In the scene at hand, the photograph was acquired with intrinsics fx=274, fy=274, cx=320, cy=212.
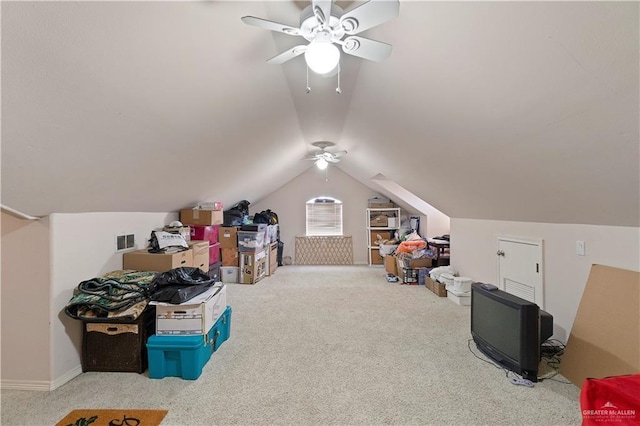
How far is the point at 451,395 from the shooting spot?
76.6 inches

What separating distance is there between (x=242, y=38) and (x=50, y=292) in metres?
2.31

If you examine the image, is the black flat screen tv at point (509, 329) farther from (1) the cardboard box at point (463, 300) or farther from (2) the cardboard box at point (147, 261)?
(2) the cardboard box at point (147, 261)

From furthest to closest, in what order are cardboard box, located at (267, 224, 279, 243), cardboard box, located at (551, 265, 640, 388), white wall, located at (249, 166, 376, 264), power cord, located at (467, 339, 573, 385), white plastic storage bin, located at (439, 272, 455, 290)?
white wall, located at (249, 166, 376, 264)
cardboard box, located at (267, 224, 279, 243)
white plastic storage bin, located at (439, 272, 455, 290)
power cord, located at (467, 339, 573, 385)
cardboard box, located at (551, 265, 640, 388)

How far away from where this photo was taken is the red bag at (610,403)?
99 centimetres

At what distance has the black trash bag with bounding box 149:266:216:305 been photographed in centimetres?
221

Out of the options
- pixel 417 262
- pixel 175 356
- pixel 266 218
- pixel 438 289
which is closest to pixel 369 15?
pixel 175 356

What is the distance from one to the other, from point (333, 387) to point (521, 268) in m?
2.44

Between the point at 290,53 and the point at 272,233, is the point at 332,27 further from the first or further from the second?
the point at 272,233

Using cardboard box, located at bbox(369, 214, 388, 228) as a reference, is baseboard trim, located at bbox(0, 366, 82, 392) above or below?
below

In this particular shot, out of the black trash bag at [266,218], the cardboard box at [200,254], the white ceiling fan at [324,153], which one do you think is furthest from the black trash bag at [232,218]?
the white ceiling fan at [324,153]

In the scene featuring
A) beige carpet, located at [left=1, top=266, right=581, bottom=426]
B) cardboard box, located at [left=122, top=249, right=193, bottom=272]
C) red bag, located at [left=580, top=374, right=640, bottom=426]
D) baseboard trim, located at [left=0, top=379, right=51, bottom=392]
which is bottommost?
beige carpet, located at [left=1, top=266, right=581, bottom=426]

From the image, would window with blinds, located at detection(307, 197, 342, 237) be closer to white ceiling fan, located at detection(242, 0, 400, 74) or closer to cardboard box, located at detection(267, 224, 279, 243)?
cardboard box, located at detection(267, 224, 279, 243)

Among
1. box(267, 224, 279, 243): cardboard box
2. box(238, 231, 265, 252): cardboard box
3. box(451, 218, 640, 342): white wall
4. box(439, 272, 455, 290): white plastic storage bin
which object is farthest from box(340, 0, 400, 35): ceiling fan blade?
box(267, 224, 279, 243): cardboard box

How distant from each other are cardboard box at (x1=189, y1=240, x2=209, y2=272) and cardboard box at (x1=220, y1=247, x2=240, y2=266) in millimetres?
1245
